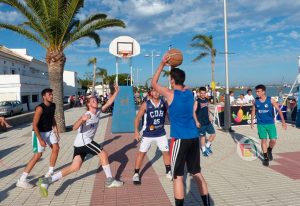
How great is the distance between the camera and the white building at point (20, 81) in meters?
34.1

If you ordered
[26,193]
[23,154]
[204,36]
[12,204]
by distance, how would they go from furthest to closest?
[204,36]
[23,154]
[26,193]
[12,204]

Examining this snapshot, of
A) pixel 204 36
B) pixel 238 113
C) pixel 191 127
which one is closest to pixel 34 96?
pixel 204 36

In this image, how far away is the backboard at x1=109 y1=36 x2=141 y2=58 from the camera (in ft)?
44.7

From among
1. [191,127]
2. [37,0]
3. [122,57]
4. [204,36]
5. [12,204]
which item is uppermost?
[204,36]

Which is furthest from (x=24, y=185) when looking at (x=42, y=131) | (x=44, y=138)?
(x=42, y=131)

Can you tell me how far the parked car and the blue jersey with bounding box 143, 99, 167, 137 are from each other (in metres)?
24.2

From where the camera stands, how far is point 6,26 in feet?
43.1

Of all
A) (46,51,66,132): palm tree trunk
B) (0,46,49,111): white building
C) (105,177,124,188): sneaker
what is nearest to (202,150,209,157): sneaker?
(105,177,124,188): sneaker

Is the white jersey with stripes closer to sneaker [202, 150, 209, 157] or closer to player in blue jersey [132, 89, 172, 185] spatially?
player in blue jersey [132, 89, 172, 185]

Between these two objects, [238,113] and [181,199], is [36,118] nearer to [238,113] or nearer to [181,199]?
[181,199]

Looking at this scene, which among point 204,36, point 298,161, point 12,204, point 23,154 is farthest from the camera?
point 204,36

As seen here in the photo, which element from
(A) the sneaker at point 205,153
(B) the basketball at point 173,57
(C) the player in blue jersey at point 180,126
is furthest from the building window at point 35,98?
(C) the player in blue jersey at point 180,126

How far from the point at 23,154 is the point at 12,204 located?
14.3ft

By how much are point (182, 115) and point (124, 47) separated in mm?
10125
